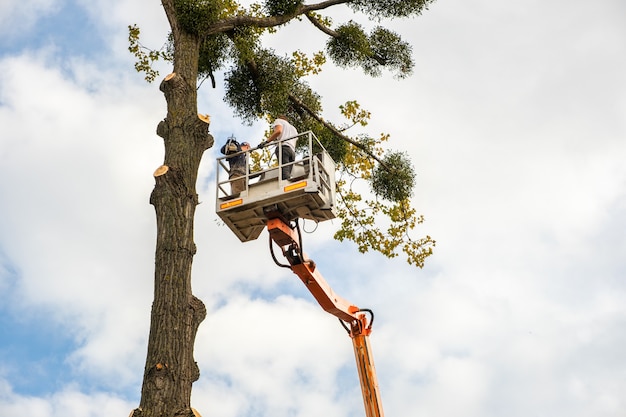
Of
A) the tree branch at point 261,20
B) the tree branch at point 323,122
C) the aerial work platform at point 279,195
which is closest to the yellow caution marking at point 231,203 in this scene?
the aerial work platform at point 279,195

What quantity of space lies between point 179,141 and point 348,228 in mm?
5874

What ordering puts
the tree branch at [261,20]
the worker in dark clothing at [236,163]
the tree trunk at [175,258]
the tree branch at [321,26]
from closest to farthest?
the tree trunk at [175,258] → the worker in dark clothing at [236,163] → the tree branch at [261,20] → the tree branch at [321,26]

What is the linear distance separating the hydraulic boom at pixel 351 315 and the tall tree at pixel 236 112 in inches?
83.9

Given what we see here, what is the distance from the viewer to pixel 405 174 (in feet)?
45.2

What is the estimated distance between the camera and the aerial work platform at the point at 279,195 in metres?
8.45

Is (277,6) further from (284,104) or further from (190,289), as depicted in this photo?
(190,289)

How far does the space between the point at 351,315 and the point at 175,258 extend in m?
4.57

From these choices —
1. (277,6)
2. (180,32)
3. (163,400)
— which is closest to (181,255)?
(163,400)

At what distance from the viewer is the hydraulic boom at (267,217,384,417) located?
31.7 ft

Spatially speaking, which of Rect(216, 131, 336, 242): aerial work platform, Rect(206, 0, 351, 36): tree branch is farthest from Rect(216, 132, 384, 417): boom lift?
Rect(206, 0, 351, 36): tree branch

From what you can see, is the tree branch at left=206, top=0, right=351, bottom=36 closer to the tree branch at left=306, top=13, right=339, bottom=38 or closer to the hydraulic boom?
the tree branch at left=306, top=13, right=339, bottom=38

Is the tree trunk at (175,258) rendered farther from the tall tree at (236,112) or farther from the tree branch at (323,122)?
the tree branch at (323,122)

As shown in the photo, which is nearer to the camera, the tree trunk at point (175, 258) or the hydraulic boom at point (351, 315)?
the tree trunk at point (175, 258)

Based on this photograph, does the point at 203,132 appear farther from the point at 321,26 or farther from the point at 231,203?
the point at 321,26
